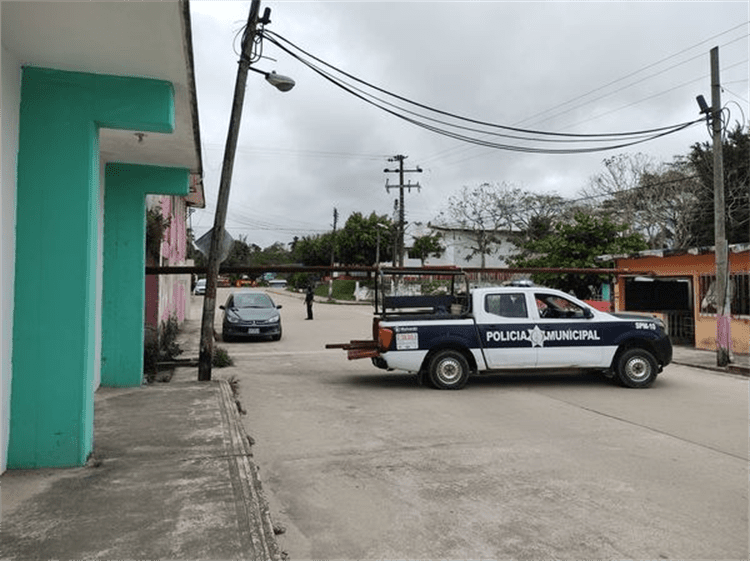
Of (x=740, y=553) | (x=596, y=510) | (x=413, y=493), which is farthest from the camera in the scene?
(x=413, y=493)

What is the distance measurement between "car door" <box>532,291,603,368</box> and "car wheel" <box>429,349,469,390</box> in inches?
53.6

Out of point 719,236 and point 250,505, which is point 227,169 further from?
point 719,236

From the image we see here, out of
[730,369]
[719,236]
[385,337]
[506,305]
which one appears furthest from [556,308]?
[719,236]

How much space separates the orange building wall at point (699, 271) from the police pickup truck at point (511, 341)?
6460 mm

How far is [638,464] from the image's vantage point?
228 inches

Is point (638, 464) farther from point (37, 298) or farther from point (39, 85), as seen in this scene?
point (39, 85)

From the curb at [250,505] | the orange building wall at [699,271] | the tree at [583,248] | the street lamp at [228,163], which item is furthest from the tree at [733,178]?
the curb at [250,505]

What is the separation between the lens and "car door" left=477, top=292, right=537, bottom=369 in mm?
10055

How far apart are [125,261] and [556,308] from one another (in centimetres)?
739

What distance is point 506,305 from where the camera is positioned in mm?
10273

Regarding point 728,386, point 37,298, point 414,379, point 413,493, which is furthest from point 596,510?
point 728,386

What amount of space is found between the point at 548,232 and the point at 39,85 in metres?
43.9

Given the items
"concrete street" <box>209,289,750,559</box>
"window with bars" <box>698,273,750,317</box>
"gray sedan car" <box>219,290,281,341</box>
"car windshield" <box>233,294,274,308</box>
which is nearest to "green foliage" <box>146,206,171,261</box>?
"concrete street" <box>209,289,750,559</box>

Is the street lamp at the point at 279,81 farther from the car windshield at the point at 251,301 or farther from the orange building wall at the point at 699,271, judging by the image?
the orange building wall at the point at 699,271
